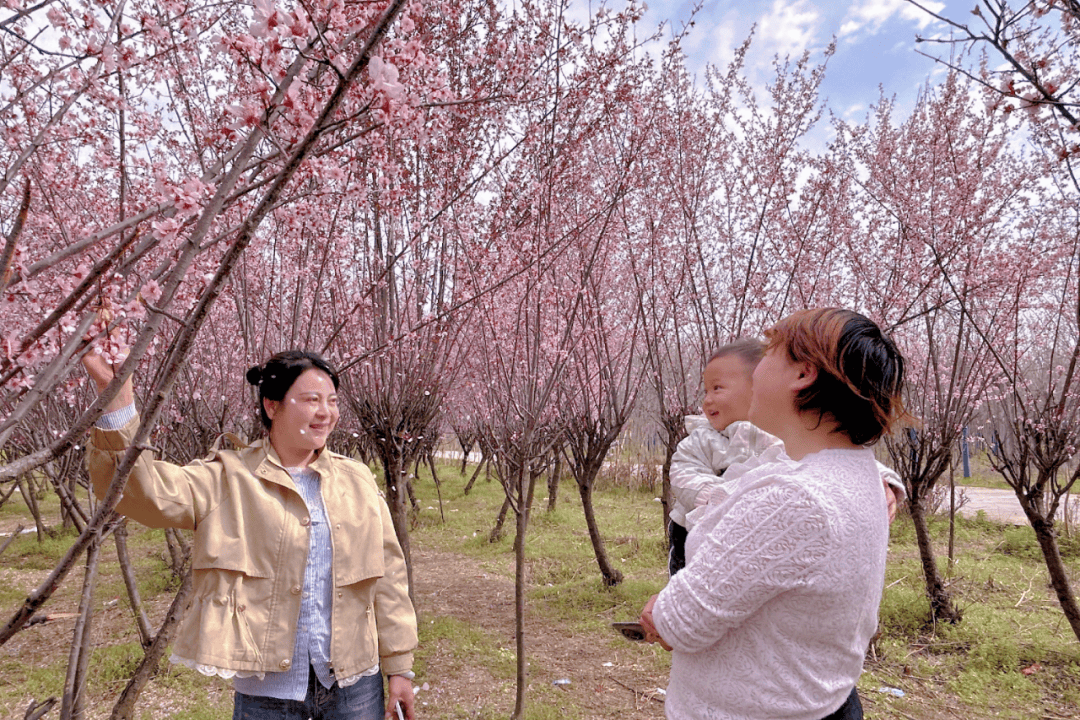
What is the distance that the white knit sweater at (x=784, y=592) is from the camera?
3.42ft

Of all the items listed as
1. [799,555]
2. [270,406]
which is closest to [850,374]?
[799,555]

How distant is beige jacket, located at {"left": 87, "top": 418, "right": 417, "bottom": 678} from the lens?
61.6 inches

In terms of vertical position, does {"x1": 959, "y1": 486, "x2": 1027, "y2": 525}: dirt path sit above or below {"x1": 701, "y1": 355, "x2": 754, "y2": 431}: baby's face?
below

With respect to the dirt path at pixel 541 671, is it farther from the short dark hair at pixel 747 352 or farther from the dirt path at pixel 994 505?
the dirt path at pixel 994 505

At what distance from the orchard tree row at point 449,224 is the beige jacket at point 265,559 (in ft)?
0.71

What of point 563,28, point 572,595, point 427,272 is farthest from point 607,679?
point 563,28

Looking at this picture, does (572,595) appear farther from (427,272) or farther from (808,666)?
(808,666)

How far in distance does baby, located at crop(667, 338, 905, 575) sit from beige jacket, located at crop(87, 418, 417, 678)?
934 millimetres

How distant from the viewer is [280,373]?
1848mm

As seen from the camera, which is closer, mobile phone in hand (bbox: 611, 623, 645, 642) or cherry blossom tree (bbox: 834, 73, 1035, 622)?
mobile phone in hand (bbox: 611, 623, 645, 642)

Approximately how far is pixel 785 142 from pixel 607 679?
4731 mm

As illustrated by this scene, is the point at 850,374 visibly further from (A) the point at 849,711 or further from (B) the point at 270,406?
(B) the point at 270,406

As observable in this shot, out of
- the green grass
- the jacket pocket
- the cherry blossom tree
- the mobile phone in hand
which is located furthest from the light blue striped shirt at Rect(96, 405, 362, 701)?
the cherry blossom tree

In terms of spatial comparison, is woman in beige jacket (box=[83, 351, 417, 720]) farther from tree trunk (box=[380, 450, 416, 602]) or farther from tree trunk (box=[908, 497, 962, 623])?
tree trunk (box=[908, 497, 962, 623])
